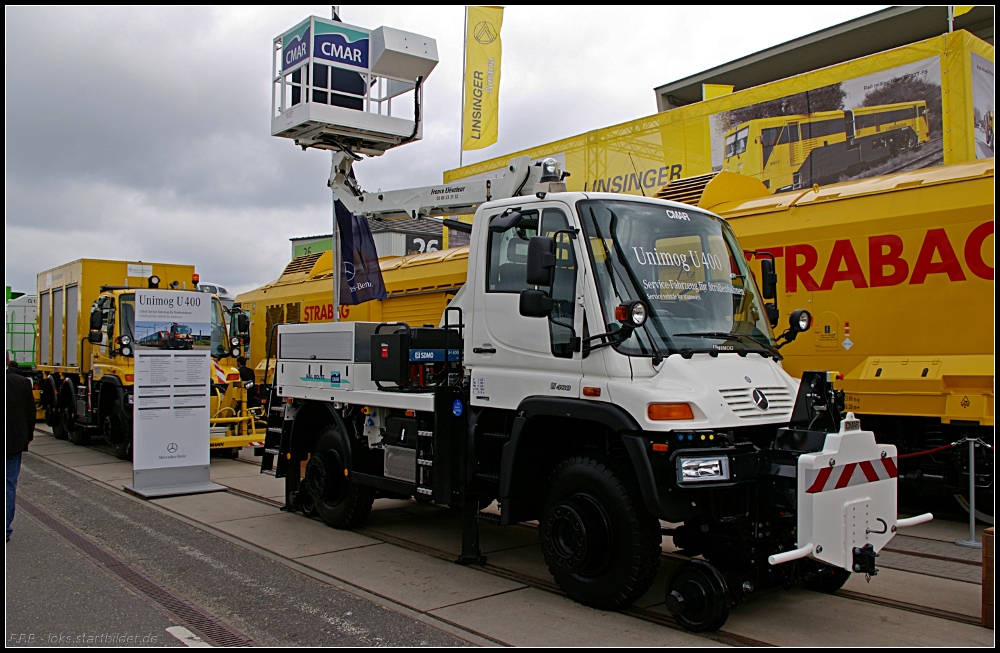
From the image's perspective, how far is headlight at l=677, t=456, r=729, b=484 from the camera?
185 inches

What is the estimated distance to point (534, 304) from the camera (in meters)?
5.44

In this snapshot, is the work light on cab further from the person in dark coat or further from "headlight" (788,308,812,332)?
the person in dark coat

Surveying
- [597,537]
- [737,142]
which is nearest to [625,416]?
[597,537]

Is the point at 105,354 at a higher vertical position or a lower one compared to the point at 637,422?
higher

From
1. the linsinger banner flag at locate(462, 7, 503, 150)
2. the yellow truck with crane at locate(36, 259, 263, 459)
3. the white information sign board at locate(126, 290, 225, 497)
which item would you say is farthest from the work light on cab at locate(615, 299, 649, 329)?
the linsinger banner flag at locate(462, 7, 503, 150)

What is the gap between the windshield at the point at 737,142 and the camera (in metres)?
15.4

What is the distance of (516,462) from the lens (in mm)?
5734

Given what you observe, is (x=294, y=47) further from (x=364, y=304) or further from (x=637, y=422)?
(x=637, y=422)

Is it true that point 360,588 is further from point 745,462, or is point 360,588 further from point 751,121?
point 751,121

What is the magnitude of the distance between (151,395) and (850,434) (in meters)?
8.74

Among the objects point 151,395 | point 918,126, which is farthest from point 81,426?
point 918,126

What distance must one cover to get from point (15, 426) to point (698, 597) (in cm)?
596

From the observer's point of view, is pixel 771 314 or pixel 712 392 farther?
pixel 771 314

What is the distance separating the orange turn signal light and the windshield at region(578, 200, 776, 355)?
478 mm
